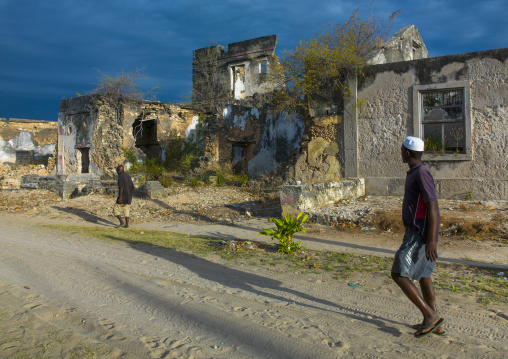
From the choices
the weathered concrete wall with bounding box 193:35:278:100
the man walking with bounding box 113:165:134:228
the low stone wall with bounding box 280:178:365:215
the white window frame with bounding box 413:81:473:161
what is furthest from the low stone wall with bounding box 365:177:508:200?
the weathered concrete wall with bounding box 193:35:278:100

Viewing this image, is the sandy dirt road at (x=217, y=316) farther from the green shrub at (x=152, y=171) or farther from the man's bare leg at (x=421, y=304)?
the green shrub at (x=152, y=171)

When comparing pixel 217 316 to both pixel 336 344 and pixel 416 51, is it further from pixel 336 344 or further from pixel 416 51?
pixel 416 51

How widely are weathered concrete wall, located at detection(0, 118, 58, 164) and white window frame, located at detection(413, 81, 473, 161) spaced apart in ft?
84.9

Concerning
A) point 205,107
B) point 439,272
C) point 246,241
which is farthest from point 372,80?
point 205,107

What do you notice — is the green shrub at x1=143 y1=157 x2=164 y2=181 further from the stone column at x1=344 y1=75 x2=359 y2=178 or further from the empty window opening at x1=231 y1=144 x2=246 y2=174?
the stone column at x1=344 y1=75 x2=359 y2=178

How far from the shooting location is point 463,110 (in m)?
10.6

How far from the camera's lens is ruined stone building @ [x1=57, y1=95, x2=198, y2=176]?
69.2 feet

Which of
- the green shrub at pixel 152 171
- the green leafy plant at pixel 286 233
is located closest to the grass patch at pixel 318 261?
the green leafy plant at pixel 286 233

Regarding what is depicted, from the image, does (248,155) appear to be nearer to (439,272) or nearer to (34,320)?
(439,272)

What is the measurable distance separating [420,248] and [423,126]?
871 centimetres

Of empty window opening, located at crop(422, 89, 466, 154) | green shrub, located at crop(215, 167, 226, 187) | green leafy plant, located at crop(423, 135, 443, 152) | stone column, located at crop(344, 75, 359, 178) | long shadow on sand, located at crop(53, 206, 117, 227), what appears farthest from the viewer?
green shrub, located at crop(215, 167, 226, 187)

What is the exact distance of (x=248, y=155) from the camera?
20.0 m

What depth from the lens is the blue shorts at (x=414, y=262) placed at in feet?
11.1

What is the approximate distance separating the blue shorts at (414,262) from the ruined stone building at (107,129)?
19.3 metres
